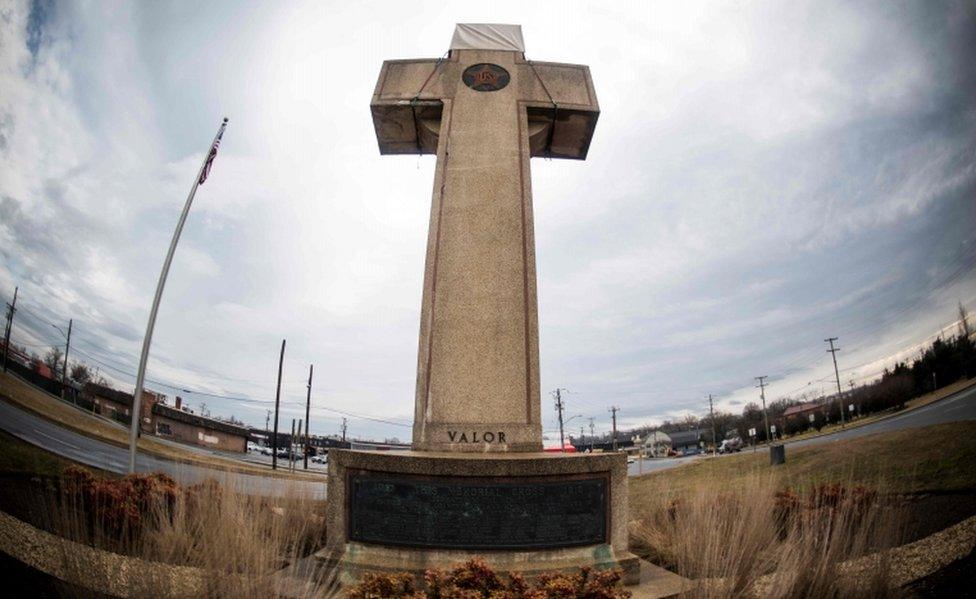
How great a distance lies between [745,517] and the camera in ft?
16.8

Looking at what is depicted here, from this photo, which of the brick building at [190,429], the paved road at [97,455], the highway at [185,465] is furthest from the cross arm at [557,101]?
the brick building at [190,429]

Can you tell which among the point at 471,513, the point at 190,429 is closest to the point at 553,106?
the point at 471,513

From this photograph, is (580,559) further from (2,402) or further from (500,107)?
(500,107)

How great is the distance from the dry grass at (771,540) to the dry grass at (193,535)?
3457mm

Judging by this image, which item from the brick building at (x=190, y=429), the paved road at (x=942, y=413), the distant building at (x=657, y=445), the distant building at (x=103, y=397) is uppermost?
the distant building at (x=103, y=397)

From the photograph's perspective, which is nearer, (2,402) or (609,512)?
(2,402)

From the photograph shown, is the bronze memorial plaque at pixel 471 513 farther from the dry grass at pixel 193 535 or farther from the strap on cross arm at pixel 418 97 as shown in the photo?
the strap on cross arm at pixel 418 97

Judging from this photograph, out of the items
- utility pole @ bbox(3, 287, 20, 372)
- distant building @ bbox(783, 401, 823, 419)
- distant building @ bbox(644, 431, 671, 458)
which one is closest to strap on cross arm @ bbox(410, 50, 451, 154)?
utility pole @ bbox(3, 287, 20, 372)

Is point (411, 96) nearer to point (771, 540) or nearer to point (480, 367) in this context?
point (480, 367)

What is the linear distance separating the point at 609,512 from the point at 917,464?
3963mm

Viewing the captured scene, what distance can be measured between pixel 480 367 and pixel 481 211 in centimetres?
244

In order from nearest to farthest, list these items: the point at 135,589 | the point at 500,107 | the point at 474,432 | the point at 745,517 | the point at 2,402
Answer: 1. the point at 135,589
2. the point at 2,402
3. the point at 745,517
4. the point at 474,432
5. the point at 500,107

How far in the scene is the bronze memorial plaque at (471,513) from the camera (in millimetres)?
4656

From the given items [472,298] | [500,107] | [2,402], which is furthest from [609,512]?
[500,107]
